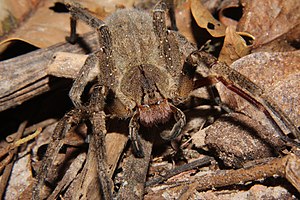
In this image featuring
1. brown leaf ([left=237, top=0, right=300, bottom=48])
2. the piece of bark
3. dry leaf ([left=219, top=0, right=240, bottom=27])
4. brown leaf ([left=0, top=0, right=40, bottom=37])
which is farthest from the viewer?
brown leaf ([left=0, top=0, right=40, bottom=37])

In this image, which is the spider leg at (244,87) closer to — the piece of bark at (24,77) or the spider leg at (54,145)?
the spider leg at (54,145)

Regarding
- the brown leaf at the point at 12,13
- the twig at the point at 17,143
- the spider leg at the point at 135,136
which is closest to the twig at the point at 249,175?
the spider leg at the point at 135,136

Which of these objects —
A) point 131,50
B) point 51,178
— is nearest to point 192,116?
point 131,50

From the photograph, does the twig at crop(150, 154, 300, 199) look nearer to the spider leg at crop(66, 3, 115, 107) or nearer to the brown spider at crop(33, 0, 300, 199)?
the brown spider at crop(33, 0, 300, 199)

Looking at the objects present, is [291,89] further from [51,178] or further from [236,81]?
[51,178]

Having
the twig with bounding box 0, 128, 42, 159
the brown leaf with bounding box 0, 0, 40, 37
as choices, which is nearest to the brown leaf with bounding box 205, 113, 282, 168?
the twig with bounding box 0, 128, 42, 159

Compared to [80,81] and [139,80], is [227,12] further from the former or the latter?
[80,81]
